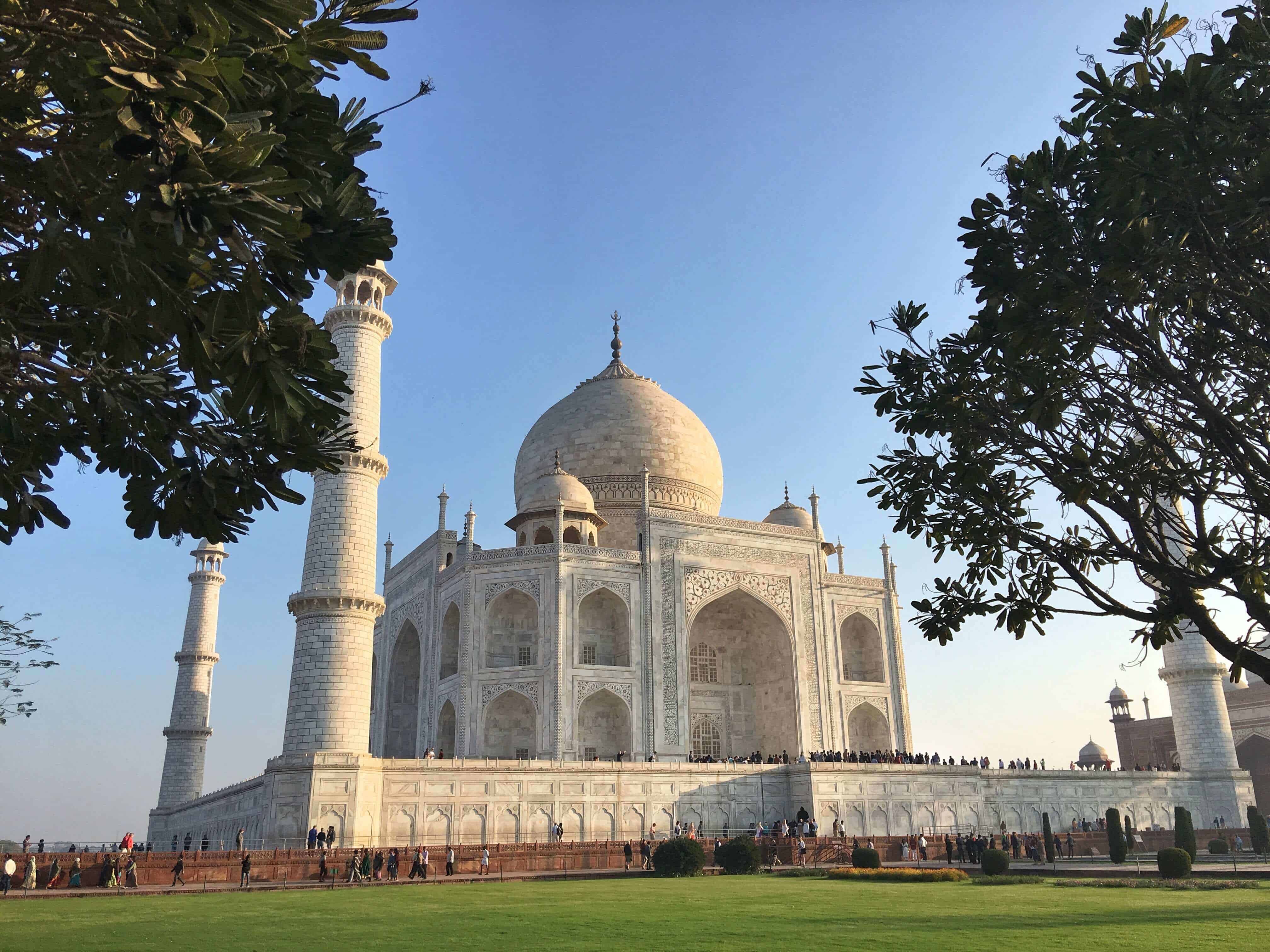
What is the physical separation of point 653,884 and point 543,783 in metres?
7.41

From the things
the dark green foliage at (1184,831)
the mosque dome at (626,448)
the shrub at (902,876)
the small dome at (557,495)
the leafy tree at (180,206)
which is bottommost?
the shrub at (902,876)

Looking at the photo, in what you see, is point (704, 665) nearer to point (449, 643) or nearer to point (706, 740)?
point (706, 740)

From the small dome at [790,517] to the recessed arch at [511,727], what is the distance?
11.5m

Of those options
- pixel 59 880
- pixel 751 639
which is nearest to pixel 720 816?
pixel 751 639

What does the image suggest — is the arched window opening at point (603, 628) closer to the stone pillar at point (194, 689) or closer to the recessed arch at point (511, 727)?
→ the recessed arch at point (511, 727)

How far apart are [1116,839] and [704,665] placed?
13.6m

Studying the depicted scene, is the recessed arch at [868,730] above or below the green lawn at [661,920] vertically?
above

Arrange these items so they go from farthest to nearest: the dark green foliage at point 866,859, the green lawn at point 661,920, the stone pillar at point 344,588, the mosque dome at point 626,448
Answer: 1. the mosque dome at point 626,448
2. the dark green foliage at point 866,859
3. the stone pillar at point 344,588
4. the green lawn at point 661,920

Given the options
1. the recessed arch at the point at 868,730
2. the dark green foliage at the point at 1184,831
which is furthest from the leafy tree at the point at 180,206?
the recessed arch at the point at 868,730

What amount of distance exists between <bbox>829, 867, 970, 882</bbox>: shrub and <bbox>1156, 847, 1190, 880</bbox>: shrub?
3.18m

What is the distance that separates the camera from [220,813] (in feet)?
80.0

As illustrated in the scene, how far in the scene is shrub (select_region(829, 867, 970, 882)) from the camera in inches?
688

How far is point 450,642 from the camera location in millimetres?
30828

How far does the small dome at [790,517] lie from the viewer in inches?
1441
